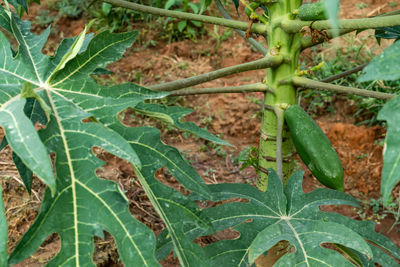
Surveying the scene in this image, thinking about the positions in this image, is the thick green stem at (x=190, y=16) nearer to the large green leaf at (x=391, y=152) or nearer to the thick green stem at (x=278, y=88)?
the thick green stem at (x=278, y=88)

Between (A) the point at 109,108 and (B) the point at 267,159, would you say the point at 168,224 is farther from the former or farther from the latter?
(B) the point at 267,159

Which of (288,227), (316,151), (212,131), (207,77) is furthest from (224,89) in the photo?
Result: (212,131)

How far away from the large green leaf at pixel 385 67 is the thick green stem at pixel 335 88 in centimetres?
36

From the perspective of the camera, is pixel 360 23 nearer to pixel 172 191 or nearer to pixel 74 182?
pixel 172 191

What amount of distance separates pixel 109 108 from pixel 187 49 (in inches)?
92.9

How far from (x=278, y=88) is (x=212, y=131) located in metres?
1.36

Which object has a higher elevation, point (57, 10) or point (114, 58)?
point (57, 10)

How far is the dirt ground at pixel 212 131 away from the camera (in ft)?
5.87

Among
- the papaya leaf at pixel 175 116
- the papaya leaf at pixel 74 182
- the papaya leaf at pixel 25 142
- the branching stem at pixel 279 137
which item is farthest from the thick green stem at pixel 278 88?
the papaya leaf at pixel 25 142

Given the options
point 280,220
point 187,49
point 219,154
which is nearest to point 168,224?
point 280,220

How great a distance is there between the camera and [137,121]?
2736 millimetres

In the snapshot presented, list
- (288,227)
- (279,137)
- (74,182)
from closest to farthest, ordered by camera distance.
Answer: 1. (74,182)
2. (288,227)
3. (279,137)

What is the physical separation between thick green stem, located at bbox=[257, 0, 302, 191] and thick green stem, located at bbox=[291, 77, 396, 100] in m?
0.03

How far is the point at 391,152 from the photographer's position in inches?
27.0
